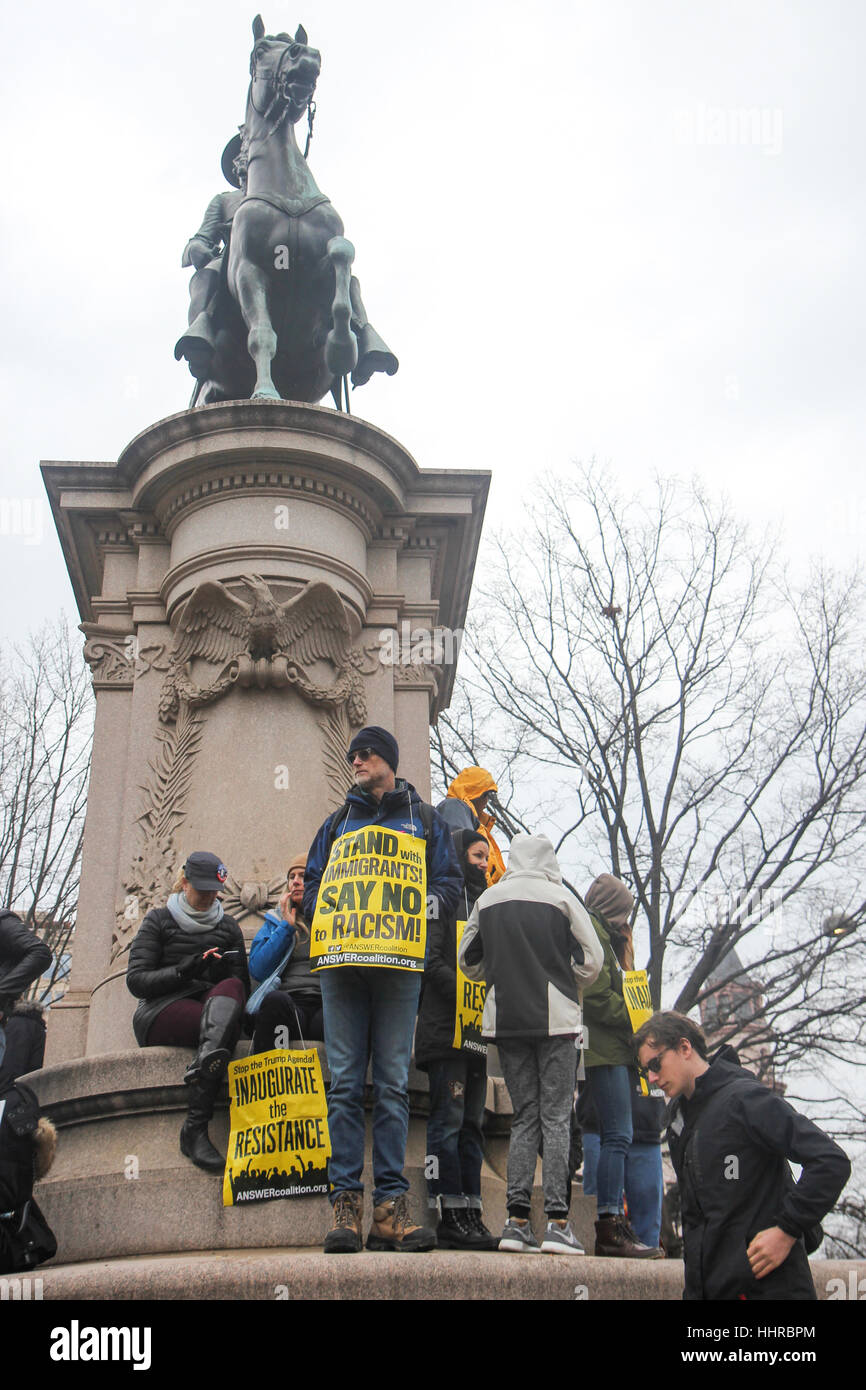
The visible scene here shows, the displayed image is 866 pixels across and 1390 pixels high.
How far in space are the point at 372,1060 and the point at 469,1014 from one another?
2.19 feet

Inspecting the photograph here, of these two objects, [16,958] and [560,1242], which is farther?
[16,958]

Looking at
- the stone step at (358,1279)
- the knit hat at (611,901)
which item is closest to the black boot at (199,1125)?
the stone step at (358,1279)

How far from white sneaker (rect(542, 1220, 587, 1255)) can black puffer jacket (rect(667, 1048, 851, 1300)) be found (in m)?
1.25

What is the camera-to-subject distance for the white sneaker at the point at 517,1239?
521cm

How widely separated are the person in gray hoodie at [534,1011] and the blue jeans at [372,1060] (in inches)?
16.3

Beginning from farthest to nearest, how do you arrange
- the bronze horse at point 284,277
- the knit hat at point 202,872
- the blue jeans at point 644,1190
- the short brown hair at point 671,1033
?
the bronze horse at point 284,277 < the knit hat at point 202,872 < the blue jeans at point 644,1190 < the short brown hair at point 671,1033

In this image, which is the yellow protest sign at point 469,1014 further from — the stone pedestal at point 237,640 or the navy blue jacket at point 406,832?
the stone pedestal at point 237,640

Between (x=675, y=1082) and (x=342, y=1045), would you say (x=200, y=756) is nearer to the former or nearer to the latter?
(x=342, y=1045)

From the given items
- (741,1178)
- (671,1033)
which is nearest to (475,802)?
(671,1033)

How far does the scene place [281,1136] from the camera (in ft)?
19.0

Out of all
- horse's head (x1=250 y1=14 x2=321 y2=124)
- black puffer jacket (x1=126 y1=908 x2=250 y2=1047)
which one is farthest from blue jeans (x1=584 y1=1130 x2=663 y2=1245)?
horse's head (x1=250 y1=14 x2=321 y2=124)

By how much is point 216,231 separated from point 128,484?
300cm

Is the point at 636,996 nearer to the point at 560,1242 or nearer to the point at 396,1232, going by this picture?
the point at 560,1242

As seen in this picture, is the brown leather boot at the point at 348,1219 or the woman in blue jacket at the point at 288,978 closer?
the brown leather boot at the point at 348,1219
